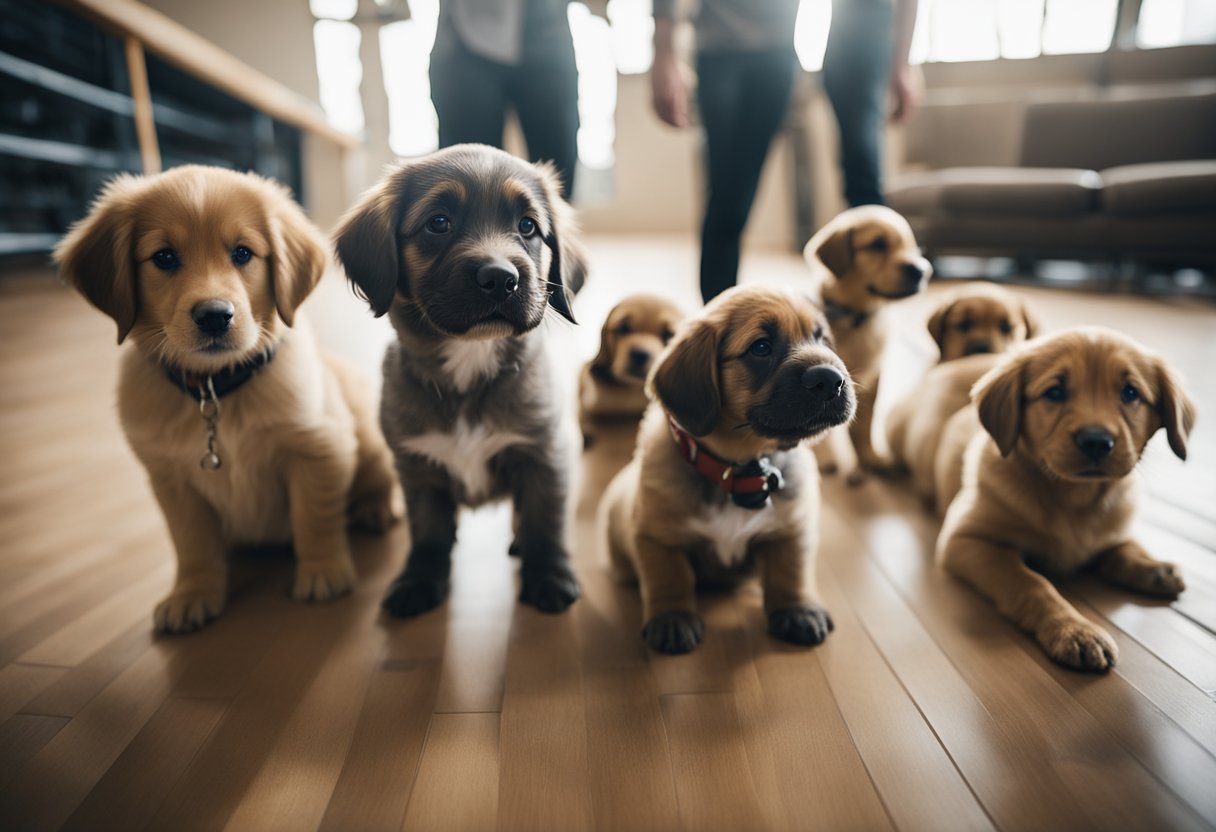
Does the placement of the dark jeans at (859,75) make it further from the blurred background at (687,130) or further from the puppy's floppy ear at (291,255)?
the puppy's floppy ear at (291,255)

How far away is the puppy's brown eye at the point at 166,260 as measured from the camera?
1.55 metres

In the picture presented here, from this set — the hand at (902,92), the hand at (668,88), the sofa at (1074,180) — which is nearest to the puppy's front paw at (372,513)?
the hand at (668,88)

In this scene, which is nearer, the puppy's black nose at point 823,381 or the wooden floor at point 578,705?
the wooden floor at point 578,705

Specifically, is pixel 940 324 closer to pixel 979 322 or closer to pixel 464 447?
pixel 979 322

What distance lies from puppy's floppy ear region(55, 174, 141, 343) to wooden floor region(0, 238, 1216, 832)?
27.2 inches

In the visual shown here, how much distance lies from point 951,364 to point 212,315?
7.02 ft

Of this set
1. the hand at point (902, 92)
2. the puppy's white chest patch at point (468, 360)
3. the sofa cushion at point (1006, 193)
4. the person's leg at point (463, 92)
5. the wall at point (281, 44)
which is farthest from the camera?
the wall at point (281, 44)

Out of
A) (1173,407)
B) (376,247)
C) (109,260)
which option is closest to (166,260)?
(109,260)

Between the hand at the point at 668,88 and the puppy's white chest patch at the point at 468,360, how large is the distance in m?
1.34

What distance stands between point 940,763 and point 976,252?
21.8ft

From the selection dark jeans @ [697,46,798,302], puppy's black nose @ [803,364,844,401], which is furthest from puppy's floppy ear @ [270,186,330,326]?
dark jeans @ [697,46,798,302]

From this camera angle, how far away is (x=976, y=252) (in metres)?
7.00

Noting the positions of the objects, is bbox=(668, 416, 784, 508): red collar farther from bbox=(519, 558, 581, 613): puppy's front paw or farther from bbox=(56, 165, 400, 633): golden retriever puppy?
bbox=(56, 165, 400, 633): golden retriever puppy

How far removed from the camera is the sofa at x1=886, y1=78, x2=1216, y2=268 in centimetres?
605
